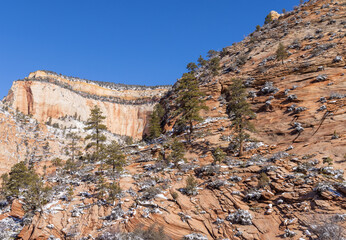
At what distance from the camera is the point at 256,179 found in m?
18.0

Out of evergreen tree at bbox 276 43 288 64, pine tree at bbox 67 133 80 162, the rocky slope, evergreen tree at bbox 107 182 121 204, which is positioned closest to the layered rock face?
pine tree at bbox 67 133 80 162

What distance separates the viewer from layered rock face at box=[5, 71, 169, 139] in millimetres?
90500

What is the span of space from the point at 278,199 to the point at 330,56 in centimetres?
2479

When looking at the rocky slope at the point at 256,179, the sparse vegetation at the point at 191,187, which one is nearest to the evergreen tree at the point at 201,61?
the rocky slope at the point at 256,179

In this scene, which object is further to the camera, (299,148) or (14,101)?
(14,101)

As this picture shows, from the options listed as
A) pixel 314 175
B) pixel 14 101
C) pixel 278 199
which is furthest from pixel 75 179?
pixel 14 101

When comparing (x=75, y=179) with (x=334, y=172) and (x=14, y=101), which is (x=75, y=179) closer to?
(x=334, y=172)

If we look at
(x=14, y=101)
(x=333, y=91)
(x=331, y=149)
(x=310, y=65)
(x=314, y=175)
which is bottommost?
(x=314, y=175)

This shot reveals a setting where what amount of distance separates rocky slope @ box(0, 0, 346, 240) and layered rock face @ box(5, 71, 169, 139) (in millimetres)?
70069

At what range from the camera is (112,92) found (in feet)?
463

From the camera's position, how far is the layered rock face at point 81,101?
297 feet

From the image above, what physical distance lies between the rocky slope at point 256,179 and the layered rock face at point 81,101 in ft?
230

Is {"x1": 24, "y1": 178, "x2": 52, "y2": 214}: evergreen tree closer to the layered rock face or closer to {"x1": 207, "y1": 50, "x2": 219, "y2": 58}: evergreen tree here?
{"x1": 207, "y1": 50, "x2": 219, "y2": 58}: evergreen tree

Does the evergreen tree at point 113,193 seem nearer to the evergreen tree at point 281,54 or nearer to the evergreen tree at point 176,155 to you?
the evergreen tree at point 176,155
